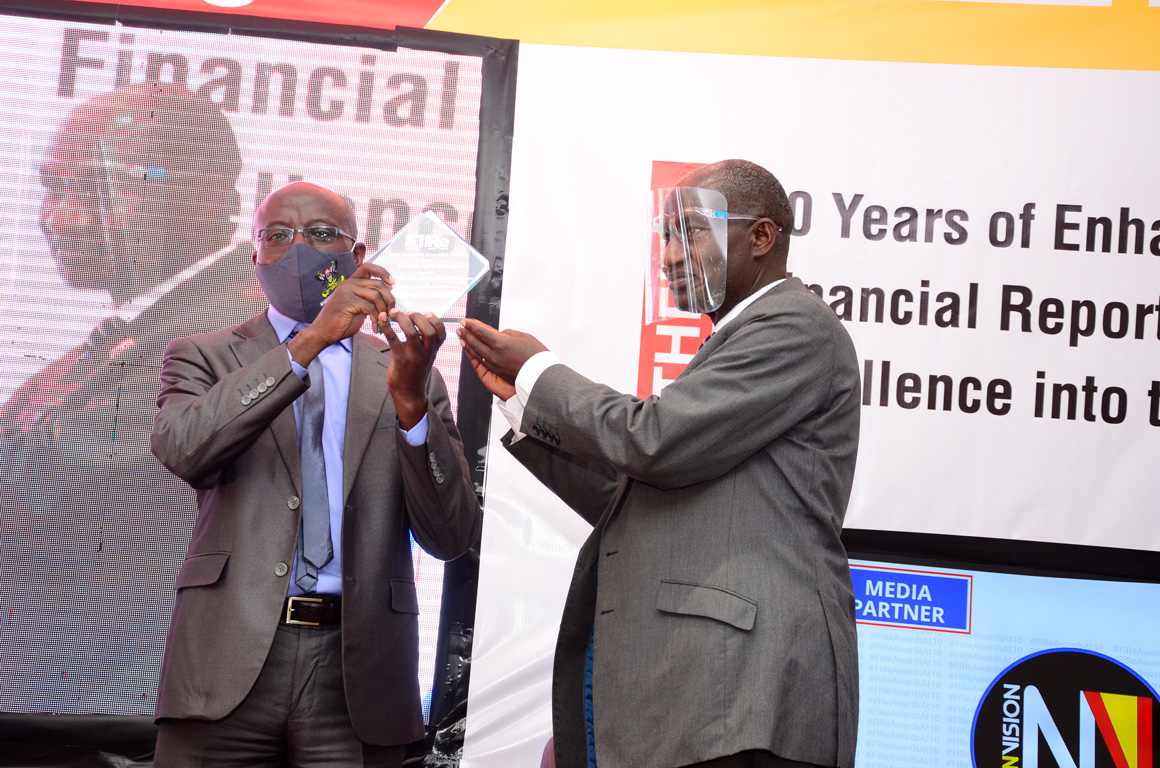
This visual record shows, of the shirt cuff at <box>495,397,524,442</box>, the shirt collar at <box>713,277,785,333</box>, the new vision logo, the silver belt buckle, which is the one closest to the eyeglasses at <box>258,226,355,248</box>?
the shirt cuff at <box>495,397,524,442</box>

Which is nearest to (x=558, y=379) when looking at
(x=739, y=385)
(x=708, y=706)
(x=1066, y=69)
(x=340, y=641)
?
(x=739, y=385)

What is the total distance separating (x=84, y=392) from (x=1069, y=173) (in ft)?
11.4

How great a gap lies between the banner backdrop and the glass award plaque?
949 mm

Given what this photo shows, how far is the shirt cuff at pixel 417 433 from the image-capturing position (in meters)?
2.44

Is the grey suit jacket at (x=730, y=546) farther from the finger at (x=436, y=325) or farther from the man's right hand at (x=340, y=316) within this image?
the man's right hand at (x=340, y=316)

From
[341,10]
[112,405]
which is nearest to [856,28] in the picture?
[341,10]

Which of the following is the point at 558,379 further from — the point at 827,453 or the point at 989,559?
the point at 989,559

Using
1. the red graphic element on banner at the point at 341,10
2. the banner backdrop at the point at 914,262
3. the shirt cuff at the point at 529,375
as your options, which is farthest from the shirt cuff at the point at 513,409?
the red graphic element on banner at the point at 341,10

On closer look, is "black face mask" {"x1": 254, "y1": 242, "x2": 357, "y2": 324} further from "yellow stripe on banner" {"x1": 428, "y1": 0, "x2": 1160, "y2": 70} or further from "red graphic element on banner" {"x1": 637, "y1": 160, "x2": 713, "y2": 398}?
"yellow stripe on banner" {"x1": 428, "y1": 0, "x2": 1160, "y2": 70}

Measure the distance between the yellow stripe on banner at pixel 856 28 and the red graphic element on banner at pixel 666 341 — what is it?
1.50 ft

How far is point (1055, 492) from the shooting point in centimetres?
345

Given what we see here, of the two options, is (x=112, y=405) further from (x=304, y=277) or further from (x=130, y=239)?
(x=304, y=277)

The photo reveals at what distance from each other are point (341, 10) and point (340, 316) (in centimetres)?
176

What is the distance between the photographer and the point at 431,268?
2.54 m
